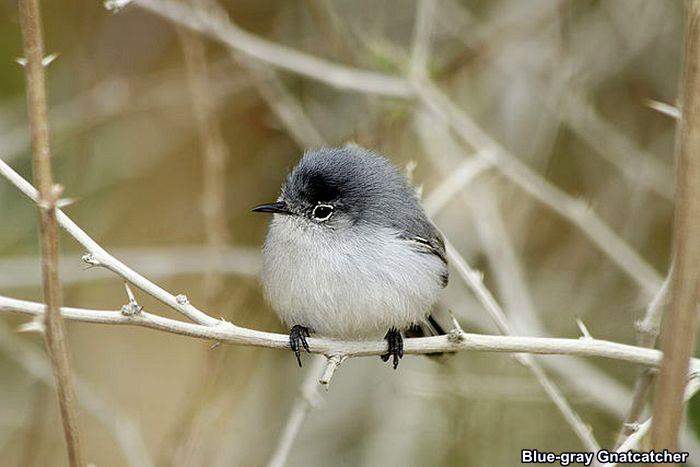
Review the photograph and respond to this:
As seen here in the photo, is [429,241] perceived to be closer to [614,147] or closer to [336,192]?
[336,192]

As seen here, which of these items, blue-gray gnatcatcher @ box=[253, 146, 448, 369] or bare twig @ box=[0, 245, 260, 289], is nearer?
blue-gray gnatcatcher @ box=[253, 146, 448, 369]

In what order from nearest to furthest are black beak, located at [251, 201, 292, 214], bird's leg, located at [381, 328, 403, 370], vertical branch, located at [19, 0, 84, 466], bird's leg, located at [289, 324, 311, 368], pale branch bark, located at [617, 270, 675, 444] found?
1. vertical branch, located at [19, 0, 84, 466]
2. pale branch bark, located at [617, 270, 675, 444]
3. bird's leg, located at [289, 324, 311, 368]
4. bird's leg, located at [381, 328, 403, 370]
5. black beak, located at [251, 201, 292, 214]

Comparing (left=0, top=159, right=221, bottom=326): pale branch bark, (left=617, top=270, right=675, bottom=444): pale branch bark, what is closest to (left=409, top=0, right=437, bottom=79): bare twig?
(left=617, top=270, right=675, bottom=444): pale branch bark

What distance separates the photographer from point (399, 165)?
16.1 feet

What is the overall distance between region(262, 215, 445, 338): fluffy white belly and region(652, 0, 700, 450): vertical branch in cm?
183

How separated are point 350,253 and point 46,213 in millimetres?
1691

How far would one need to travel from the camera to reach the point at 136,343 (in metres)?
6.38

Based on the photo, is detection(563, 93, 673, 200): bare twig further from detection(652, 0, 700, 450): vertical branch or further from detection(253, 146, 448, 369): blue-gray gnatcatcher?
detection(652, 0, 700, 450): vertical branch

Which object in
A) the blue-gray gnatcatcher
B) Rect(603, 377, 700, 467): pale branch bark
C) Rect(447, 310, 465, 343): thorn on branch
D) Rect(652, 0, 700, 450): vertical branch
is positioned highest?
the blue-gray gnatcatcher


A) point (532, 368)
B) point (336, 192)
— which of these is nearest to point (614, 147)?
point (336, 192)

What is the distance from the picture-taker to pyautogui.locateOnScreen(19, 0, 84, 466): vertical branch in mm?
1635

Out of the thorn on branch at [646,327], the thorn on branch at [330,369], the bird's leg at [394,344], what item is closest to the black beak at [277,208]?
the bird's leg at [394,344]

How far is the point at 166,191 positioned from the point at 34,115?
5.11m

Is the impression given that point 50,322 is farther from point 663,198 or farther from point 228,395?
point 663,198
